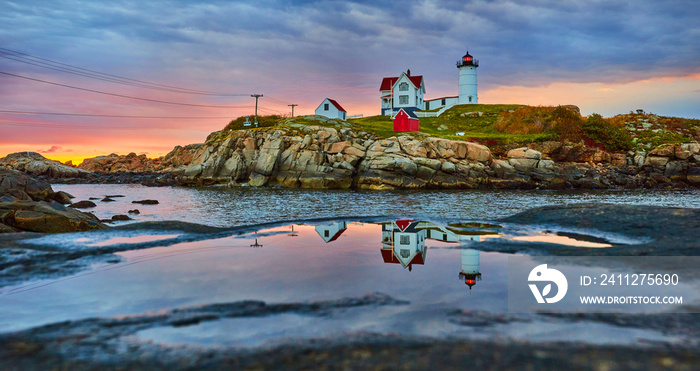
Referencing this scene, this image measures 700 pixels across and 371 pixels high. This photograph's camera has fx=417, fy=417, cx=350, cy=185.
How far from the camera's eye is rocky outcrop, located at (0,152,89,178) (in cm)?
7069

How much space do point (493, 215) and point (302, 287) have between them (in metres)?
15.0

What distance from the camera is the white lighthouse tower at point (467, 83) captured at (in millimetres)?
92438

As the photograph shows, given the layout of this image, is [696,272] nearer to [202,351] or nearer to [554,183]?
[202,351]

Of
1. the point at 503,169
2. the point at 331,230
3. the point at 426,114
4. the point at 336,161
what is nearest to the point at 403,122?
the point at 336,161

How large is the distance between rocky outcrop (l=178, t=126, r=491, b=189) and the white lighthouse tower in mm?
46337

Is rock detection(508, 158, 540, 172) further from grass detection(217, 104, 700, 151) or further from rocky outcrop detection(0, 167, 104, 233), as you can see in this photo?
rocky outcrop detection(0, 167, 104, 233)

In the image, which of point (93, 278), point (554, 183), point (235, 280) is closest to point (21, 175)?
point (93, 278)

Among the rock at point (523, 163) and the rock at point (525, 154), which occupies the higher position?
the rock at point (525, 154)

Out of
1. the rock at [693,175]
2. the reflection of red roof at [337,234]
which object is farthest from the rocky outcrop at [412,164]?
the reflection of red roof at [337,234]

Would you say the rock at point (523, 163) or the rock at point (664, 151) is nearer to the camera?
the rock at point (523, 163)

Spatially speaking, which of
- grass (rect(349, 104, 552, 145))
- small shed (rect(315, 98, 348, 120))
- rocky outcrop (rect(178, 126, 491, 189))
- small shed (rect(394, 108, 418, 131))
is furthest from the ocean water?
small shed (rect(315, 98, 348, 120))

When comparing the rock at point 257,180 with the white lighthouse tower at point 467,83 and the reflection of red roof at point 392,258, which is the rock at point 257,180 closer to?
the reflection of red roof at point 392,258

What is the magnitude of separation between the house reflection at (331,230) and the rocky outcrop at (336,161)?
92.7ft

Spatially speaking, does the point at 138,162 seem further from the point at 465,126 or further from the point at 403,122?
the point at 465,126
